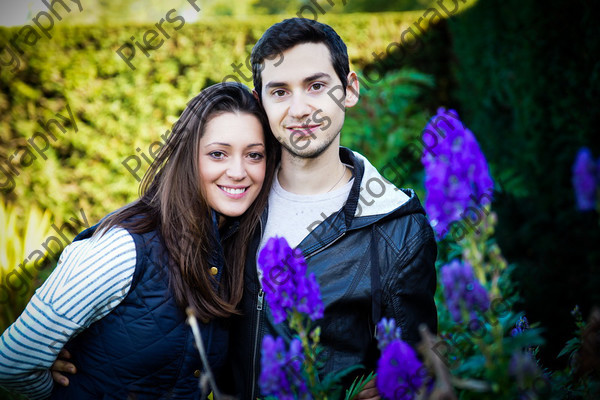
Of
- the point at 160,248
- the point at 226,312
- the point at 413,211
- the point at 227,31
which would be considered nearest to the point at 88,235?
the point at 160,248

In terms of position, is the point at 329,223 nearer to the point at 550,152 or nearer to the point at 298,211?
the point at 298,211

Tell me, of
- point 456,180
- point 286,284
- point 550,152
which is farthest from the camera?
point 550,152

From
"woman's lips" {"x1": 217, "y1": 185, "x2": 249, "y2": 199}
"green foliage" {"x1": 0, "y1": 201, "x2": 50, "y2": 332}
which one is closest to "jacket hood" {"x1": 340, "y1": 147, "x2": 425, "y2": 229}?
"woman's lips" {"x1": 217, "y1": 185, "x2": 249, "y2": 199}

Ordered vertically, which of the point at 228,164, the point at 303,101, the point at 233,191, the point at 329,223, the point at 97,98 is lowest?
the point at 329,223

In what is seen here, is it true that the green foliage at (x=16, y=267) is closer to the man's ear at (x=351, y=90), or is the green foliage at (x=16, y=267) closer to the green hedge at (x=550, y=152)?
the man's ear at (x=351, y=90)

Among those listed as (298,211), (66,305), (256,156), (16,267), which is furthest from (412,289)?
(16,267)

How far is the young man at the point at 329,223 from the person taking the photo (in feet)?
6.36

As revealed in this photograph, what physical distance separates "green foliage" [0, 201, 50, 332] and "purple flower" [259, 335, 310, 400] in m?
3.17

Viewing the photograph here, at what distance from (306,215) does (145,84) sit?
16.7ft

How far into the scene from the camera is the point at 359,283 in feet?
6.41

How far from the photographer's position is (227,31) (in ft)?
21.9

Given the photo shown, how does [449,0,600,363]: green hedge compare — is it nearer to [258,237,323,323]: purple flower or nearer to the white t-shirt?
the white t-shirt

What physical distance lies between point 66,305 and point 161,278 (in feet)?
1.18

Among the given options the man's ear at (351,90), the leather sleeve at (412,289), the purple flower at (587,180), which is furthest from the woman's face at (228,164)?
the purple flower at (587,180)
